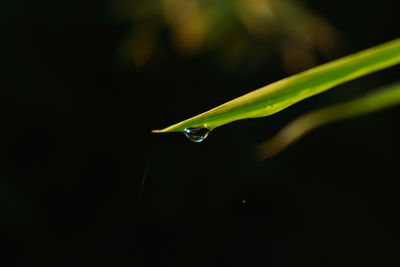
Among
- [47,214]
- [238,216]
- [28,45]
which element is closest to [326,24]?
[238,216]

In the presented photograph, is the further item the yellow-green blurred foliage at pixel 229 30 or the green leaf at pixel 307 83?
the yellow-green blurred foliage at pixel 229 30

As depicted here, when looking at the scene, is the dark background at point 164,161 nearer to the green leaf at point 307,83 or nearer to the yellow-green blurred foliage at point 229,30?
the yellow-green blurred foliage at point 229,30

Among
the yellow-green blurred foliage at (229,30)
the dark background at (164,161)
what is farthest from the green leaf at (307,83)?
the dark background at (164,161)

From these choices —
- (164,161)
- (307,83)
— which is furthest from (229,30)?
(307,83)

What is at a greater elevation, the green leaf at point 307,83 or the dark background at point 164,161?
the dark background at point 164,161

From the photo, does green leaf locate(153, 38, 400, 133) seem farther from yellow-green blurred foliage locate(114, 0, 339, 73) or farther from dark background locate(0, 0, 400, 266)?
dark background locate(0, 0, 400, 266)

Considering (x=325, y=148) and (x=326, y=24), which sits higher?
(x=326, y=24)

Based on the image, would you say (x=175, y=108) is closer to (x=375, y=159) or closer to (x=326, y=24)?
(x=326, y=24)
